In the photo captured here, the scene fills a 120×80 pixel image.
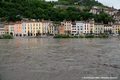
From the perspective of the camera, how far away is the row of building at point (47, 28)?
488 feet

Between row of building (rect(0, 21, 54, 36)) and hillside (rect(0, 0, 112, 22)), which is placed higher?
hillside (rect(0, 0, 112, 22))

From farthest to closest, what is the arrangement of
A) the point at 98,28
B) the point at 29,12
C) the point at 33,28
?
the point at 98,28
the point at 29,12
the point at 33,28

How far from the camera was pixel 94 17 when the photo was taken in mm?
178250

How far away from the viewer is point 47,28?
505ft

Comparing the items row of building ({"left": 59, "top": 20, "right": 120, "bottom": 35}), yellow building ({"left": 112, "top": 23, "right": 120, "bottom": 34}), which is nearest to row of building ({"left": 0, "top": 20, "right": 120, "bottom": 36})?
row of building ({"left": 59, "top": 20, "right": 120, "bottom": 35})

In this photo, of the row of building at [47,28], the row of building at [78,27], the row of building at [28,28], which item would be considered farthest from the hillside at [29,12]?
the row of building at [78,27]

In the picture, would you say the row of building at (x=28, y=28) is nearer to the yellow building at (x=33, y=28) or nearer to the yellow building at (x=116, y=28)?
the yellow building at (x=33, y=28)

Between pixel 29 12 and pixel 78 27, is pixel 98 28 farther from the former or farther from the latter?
pixel 29 12

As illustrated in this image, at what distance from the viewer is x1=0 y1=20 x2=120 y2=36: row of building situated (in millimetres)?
148750

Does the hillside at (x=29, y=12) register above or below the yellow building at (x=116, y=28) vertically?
above

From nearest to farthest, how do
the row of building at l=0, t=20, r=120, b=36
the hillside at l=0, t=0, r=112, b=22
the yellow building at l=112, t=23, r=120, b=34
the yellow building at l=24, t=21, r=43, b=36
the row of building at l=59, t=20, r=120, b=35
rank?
the yellow building at l=24, t=21, r=43, b=36 < the row of building at l=0, t=20, r=120, b=36 < the row of building at l=59, t=20, r=120, b=35 < the hillside at l=0, t=0, r=112, b=22 < the yellow building at l=112, t=23, r=120, b=34

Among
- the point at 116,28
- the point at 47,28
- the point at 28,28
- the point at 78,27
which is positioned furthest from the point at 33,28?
the point at 116,28

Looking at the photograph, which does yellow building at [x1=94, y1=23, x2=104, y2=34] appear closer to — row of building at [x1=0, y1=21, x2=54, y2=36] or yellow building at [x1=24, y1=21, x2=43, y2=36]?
row of building at [x1=0, y1=21, x2=54, y2=36]

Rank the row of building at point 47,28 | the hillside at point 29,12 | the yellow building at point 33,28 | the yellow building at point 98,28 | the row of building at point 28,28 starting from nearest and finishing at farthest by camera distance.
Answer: the yellow building at point 33,28 < the row of building at point 28,28 < the row of building at point 47,28 < the hillside at point 29,12 < the yellow building at point 98,28
